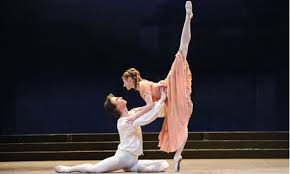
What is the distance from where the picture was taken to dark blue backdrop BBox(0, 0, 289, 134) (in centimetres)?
739

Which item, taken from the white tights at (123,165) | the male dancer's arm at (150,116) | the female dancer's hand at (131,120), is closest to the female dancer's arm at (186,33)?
the male dancer's arm at (150,116)

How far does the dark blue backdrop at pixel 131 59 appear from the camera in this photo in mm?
7387

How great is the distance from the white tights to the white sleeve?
28 centimetres

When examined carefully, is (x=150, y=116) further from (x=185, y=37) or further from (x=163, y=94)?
(x=185, y=37)

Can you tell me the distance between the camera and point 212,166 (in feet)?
19.4

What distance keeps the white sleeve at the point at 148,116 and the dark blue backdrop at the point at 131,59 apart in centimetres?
242

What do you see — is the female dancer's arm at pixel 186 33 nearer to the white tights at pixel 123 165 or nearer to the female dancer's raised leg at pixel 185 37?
the female dancer's raised leg at pixel 185 37

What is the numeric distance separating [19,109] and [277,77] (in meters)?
3.28

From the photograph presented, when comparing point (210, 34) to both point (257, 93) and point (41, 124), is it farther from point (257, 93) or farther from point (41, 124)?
point (41, 124)

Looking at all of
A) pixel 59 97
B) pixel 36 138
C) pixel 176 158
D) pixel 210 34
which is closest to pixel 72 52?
pixel 59 97

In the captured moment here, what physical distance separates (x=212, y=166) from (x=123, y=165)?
1.25 metres

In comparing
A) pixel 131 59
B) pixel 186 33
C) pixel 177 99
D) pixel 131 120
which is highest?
pixel 186 33

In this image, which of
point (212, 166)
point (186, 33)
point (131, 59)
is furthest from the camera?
point (131, 59)

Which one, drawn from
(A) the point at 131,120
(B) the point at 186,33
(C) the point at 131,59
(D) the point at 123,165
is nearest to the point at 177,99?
(A) the point at 131,120
